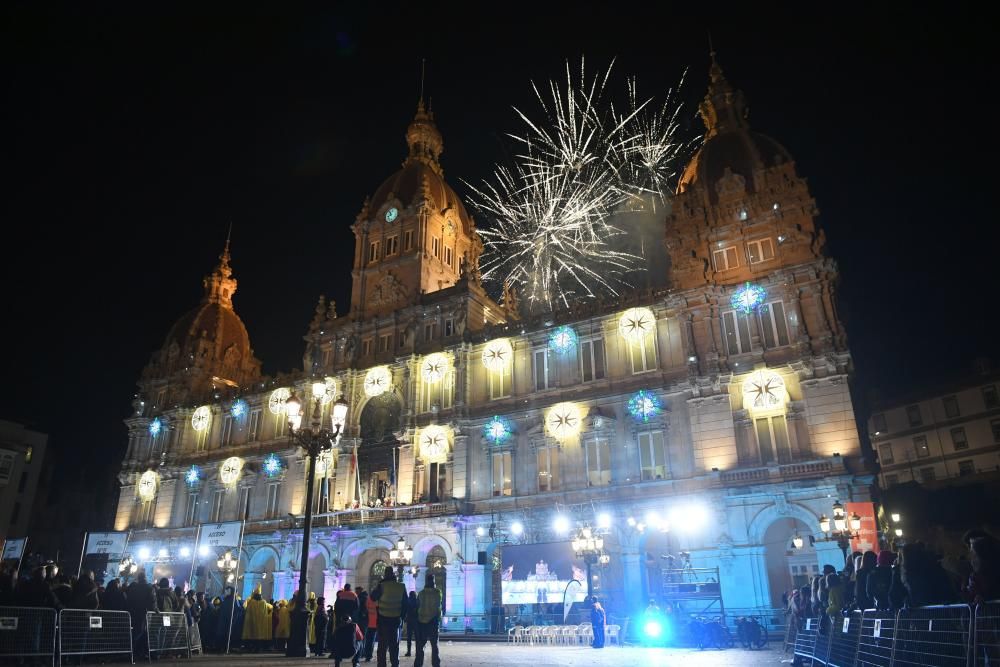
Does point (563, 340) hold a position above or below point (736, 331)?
above

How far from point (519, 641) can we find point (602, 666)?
11.7 meters

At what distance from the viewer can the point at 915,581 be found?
8.65m

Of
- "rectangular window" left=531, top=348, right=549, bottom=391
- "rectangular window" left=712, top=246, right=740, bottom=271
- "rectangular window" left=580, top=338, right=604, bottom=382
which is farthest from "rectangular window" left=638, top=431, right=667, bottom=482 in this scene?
"rectangular window" left=712, top=246, right=740, bottom=271

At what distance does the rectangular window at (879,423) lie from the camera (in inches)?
2290

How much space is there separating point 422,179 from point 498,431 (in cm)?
2161

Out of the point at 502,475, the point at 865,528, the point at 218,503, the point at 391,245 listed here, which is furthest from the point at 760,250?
the point at 218,503

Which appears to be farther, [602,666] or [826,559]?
[826,559]

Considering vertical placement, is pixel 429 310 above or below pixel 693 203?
below

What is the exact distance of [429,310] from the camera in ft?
134

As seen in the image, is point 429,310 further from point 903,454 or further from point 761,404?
point 903,454

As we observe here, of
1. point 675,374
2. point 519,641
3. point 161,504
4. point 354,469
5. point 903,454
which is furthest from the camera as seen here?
point 903,454

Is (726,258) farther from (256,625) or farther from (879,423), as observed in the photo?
(879,423)

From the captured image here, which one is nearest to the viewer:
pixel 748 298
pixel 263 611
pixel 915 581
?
pixel 915 581

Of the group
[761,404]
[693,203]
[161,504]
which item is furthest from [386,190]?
[761,404]
